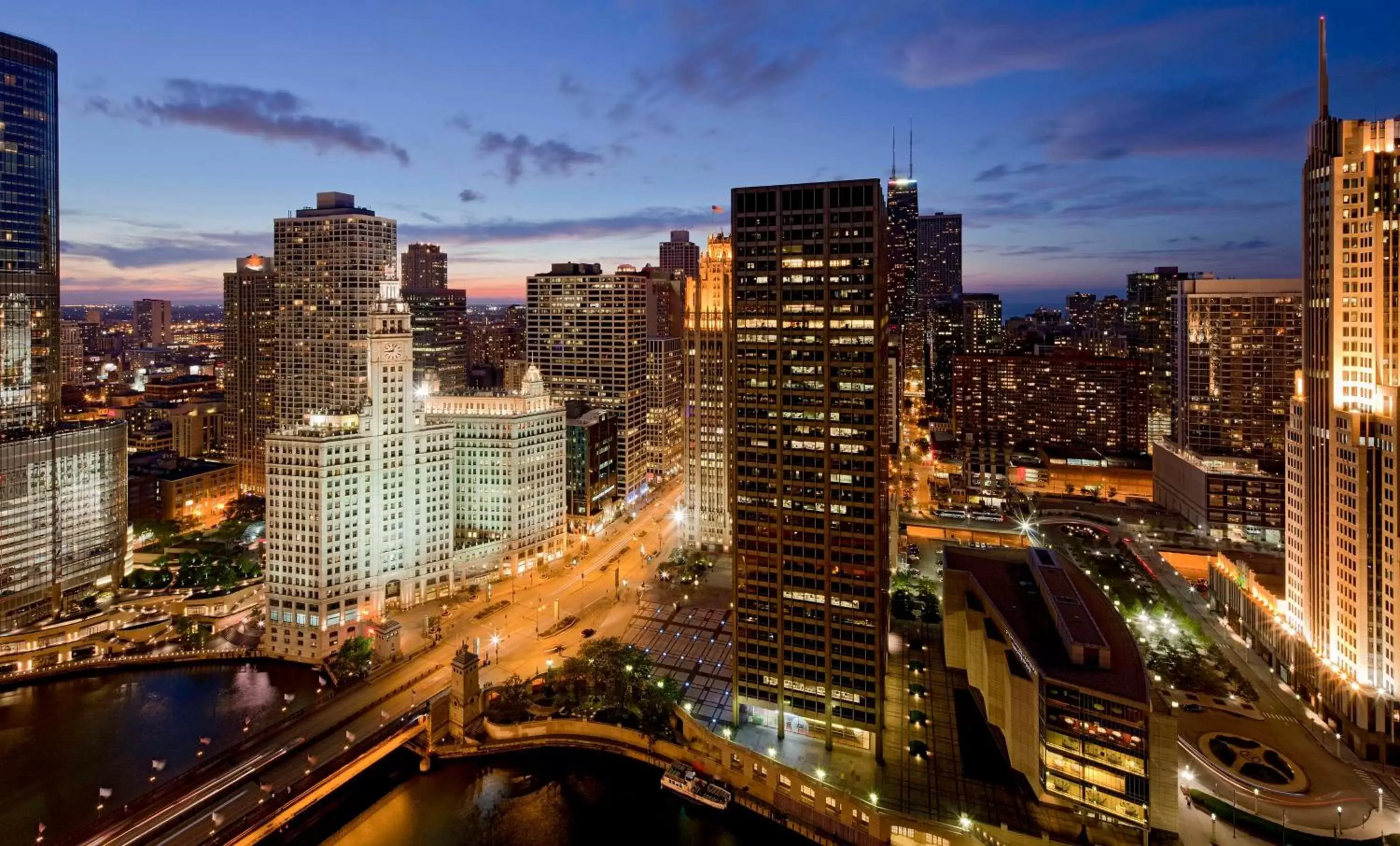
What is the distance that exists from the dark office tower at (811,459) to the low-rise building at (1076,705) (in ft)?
50.0

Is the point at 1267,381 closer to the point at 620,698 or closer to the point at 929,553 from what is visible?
the point at 929,553

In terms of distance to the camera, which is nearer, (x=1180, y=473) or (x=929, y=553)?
(x=929, y=553)

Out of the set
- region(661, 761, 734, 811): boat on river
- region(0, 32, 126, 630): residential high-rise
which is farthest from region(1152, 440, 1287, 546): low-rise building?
region(0, 32, 126, 630): residential high-rise

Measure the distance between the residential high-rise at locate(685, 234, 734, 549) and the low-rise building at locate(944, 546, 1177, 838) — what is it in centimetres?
7382

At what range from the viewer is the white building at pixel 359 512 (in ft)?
395

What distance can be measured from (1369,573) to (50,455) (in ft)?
666

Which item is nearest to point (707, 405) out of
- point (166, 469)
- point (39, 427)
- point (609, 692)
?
point (609, 692)

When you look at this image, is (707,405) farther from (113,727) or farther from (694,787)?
(113,727)

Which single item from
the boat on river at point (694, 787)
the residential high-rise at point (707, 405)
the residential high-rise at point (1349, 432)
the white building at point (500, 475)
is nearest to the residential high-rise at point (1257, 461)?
the residential high-rise at point (1349, 432)

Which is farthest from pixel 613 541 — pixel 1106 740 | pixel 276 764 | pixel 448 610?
pixel 1106 740

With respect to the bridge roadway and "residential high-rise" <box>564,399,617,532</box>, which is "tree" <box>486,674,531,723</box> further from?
"residential high-rise" <box>564,399,617,532</box>

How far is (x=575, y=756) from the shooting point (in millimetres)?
100250

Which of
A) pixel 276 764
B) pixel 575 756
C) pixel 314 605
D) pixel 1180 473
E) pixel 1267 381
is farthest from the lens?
pixel 1267 381

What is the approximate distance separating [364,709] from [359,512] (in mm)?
37108
